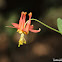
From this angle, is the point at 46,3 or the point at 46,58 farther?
the point at 46,3

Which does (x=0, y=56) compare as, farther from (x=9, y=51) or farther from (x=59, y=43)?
(x=59, y=43)

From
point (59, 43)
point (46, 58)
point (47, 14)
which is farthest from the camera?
point (47, 14)

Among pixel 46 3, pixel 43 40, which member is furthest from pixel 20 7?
pixel 43 40

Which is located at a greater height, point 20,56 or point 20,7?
point 20,7

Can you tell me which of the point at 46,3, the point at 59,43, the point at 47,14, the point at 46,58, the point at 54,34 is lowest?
the point at 46,58

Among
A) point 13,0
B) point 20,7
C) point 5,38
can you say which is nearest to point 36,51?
point 5,38

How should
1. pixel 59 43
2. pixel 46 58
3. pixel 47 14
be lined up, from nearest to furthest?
pixel 46 58 → pixel 59 43 → pixel 47 14
